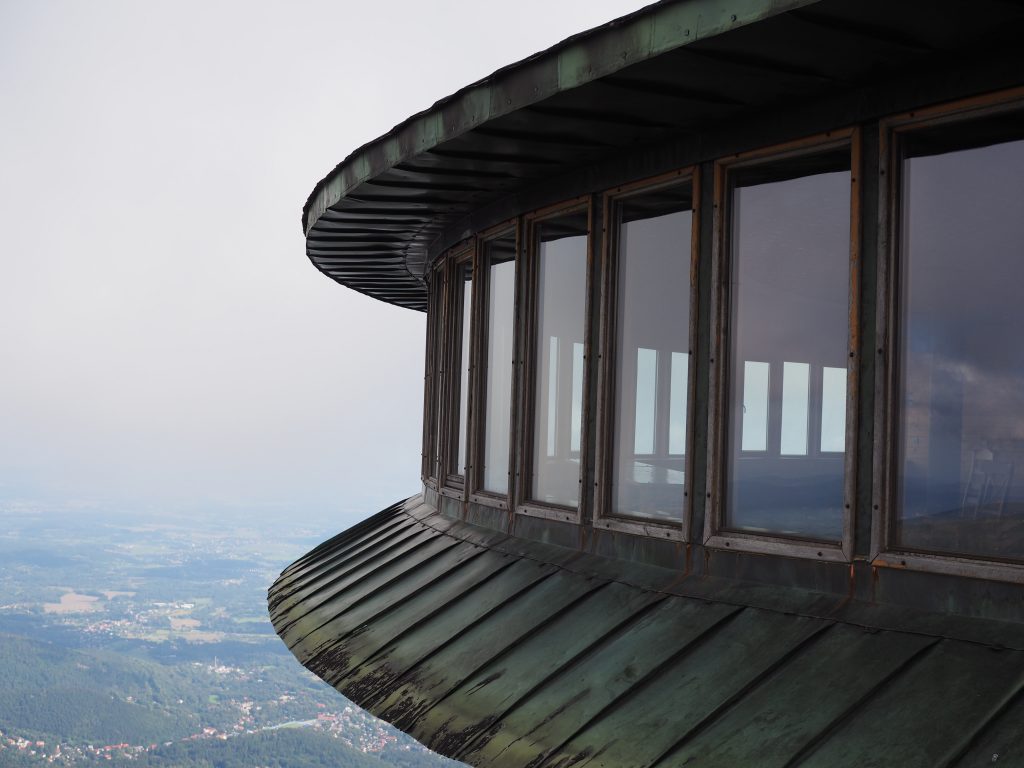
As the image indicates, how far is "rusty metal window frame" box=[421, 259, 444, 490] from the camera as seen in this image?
1169 centimetres

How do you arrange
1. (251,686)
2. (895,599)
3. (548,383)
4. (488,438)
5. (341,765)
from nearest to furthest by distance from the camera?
(895,599) < (548,383) < (488,438) < (341,765) < (251,686)

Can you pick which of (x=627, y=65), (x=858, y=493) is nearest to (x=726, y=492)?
(x=858, y=493)

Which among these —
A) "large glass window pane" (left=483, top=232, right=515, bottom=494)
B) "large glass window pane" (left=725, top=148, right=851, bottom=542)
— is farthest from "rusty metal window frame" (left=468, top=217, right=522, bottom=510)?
"large glass window pane" (left=725, top=148, right=851, bottom=542)

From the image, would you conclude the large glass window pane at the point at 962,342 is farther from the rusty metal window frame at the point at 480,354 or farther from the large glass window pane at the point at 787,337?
the rusty metal window frame at the point at 480,354

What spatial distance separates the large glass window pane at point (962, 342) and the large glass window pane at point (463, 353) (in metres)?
5.23

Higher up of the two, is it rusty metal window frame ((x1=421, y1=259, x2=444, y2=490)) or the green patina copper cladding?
the green patina copper cladding

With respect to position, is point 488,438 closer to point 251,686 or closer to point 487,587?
point 487,587

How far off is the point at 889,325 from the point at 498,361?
4.46 m

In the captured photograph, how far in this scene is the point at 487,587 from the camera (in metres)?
8.31

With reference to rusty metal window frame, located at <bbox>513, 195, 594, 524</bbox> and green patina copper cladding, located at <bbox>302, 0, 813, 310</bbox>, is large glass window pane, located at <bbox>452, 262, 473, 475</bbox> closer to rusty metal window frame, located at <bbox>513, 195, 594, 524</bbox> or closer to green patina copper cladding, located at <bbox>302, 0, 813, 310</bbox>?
green patina copper cladding, located at <bbox>302, 0, 813, 310</bbox>

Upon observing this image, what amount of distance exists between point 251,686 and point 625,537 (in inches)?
7758

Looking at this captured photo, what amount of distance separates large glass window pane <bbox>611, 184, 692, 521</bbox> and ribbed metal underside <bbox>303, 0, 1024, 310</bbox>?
615mm

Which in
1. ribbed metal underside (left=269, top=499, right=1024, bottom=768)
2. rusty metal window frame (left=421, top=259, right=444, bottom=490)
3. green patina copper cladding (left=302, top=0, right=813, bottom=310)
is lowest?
ribbed metal underside (left=269, top=499, right=1024, bottom=768)

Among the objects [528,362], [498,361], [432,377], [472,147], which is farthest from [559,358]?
[432,377]
